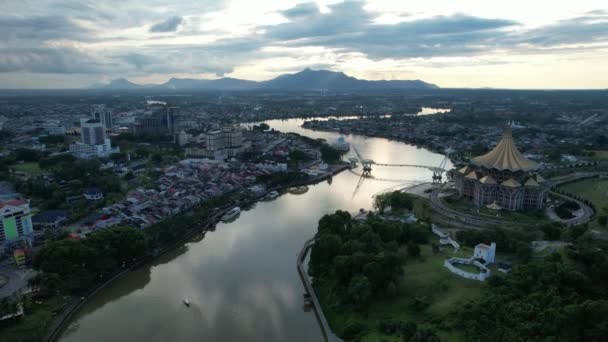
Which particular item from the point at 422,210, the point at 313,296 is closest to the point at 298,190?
the point at 422,210

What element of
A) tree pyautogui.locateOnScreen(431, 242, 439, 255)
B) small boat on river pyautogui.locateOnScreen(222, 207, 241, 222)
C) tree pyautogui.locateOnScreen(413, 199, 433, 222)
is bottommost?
small boat on river pyautogui.locateOnScreen(222, 207, 241, 222)

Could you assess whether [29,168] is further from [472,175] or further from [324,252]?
[472,175]

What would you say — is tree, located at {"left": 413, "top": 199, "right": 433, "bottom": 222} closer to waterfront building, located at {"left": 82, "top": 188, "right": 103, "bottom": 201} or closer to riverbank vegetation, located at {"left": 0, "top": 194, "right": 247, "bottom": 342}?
riverbank vegetation, located at {"left": 0, "top": 194, "right": 247, "bottom": 342}

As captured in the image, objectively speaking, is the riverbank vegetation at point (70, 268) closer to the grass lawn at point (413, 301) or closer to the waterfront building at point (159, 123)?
the grass lawn at point (413, 301)

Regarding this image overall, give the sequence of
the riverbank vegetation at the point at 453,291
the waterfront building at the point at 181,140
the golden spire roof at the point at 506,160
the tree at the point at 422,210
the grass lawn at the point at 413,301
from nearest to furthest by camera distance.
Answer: the riverbank vegetation at the point at 453,291
the grass lawn at the point at 413,301
the tree at the point at 422,210
the golden spire roof at the point at 506,160
the waterfront building at the point at 181,140

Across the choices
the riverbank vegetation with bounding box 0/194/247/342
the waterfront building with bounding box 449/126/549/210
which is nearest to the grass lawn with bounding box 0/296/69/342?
the riverbank vegetation with bounding box 0/194/247/342

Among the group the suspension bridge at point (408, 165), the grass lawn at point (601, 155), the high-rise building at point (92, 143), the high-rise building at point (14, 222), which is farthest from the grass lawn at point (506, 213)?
the high-rise building at point (92, 143)
